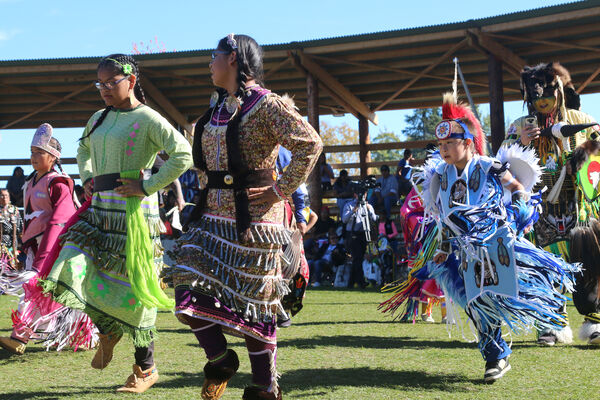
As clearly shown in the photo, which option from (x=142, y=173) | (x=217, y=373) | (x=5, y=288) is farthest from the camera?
(x=5, y=288)

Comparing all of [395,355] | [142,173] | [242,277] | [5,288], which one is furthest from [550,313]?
[5,288]

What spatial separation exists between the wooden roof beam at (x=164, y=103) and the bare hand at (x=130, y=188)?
12.4 metres

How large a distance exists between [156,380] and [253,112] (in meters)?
2.00

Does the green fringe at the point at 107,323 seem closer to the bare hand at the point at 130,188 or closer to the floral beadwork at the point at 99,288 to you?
the floral beadwork at the point at 99,288

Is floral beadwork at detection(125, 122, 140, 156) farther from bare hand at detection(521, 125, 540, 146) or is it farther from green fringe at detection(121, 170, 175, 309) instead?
bare hand at detection(521, 125, 540, 146)

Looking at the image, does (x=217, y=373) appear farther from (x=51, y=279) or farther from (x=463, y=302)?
(x=463, y=302)

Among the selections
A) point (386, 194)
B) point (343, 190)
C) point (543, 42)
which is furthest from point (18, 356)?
point (543, 42)

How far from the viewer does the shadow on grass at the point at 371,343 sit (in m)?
5.95

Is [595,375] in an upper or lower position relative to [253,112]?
lower

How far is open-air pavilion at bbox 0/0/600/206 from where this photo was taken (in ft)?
41.3

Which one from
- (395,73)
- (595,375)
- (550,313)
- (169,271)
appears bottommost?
(595,375)

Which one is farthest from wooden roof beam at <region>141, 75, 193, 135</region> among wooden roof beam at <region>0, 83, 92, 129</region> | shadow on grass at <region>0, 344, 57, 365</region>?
shadow on grass at <region>0, 344, 57, 365</region>

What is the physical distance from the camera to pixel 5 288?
16.7 feet

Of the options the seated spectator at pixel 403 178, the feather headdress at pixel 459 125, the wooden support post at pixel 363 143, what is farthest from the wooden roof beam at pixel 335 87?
the feather headdress at pixel 459 125
